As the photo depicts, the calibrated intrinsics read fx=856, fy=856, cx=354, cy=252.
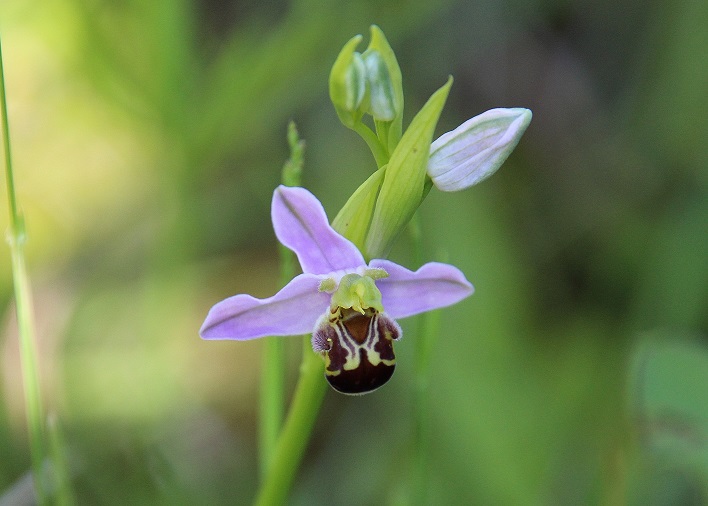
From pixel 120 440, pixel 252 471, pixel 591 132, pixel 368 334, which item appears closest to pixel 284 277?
pixel 368 334

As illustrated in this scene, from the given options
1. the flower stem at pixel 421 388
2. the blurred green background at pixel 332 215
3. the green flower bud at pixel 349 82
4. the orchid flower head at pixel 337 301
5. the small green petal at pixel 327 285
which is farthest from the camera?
the blurred green background at pixel 332 215

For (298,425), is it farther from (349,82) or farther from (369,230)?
(349,82)

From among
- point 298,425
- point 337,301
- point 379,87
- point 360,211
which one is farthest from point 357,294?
point 379,87

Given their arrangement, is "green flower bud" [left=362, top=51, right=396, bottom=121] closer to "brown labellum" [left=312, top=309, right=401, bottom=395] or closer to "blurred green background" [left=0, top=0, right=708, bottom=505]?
"brown labellum" [left=312, top=309, right=401, bottom=395]

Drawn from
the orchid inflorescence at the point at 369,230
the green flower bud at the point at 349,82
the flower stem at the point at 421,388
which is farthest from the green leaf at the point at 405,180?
the flower stem at the point at 421,388

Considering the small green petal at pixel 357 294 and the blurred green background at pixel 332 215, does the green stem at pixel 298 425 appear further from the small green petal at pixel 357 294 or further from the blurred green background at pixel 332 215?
the blurred green background at pixel 332 215
